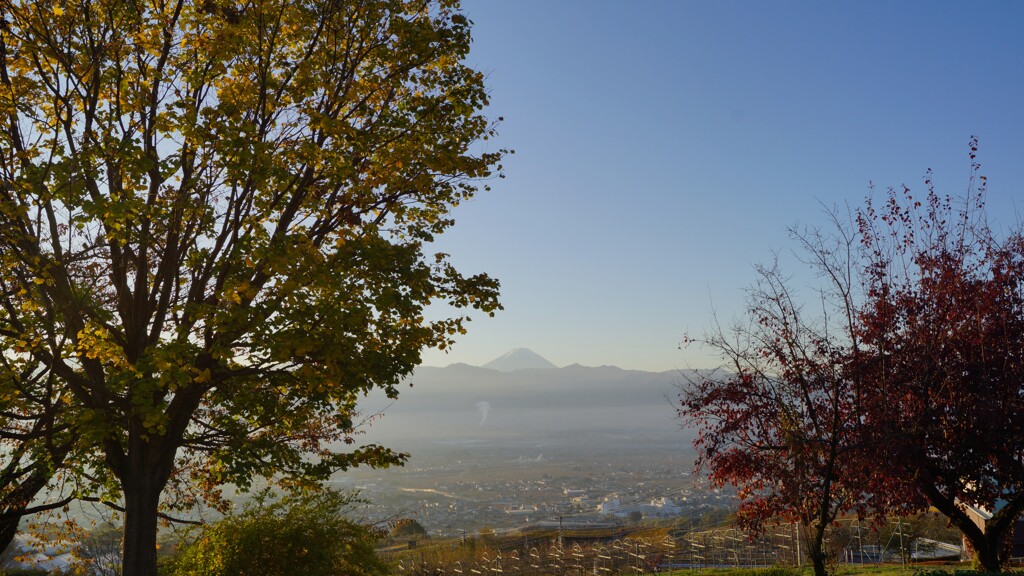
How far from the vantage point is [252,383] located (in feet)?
37.7

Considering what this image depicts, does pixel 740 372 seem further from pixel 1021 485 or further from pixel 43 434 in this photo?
pixel 43 434

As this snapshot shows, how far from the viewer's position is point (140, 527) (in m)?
9.86

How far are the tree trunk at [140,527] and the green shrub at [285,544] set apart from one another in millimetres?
1510

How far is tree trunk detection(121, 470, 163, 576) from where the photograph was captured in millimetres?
9750

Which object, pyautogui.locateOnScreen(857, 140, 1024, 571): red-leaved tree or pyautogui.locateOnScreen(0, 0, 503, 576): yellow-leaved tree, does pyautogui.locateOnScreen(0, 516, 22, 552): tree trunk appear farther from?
pyautogui.locateOnScreen(857, 140, 1024, 571): red-leaved tree

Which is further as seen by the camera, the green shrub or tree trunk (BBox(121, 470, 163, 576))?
the green shrub

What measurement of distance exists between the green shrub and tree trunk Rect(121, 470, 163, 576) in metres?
1.51

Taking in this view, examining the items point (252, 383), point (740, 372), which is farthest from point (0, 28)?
point (740, 372)

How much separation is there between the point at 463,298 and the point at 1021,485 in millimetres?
11545

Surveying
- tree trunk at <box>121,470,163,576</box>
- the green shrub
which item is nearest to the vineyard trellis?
the green shrub

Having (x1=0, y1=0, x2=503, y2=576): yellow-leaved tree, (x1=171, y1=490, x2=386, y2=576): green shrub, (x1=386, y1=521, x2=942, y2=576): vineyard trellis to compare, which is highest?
(x1=0, y1=0, x2=503, y2=576): yellow-leaved tree


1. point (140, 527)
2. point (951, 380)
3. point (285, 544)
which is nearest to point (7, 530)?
point (140, 527)

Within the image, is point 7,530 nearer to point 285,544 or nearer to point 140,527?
point 140,527

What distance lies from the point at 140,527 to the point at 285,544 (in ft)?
8.01
